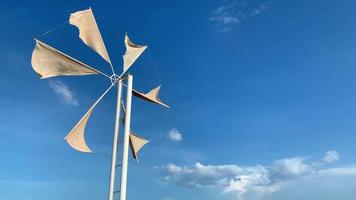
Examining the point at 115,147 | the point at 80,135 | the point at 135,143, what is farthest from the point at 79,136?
the point at 135,143

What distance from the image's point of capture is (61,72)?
22.8 meters

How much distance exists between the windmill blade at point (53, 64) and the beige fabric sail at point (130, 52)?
1.87m

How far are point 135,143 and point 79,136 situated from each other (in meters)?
4.20

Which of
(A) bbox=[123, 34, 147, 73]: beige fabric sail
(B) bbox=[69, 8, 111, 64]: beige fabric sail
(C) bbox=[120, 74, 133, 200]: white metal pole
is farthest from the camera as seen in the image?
(A) bbox=[123, 34, 147, 73]: beige fabric sail

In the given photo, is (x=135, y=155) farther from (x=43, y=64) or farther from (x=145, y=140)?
(x=43, y=64)

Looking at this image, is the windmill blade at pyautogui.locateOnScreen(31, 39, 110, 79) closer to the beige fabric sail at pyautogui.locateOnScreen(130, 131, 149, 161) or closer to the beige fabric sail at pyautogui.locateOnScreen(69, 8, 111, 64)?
the beige fabric sail at pyautogui.locateOnScreen(69, 8, 111, 64)

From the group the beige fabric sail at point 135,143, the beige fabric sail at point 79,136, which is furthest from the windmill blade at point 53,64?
the beige fabric sail at point 135,143

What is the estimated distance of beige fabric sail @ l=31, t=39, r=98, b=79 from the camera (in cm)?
2208

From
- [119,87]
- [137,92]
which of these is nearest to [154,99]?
[137,92]

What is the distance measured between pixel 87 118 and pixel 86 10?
620cm

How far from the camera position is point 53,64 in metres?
22.5

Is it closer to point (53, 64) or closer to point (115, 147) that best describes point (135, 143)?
point (115, 147)

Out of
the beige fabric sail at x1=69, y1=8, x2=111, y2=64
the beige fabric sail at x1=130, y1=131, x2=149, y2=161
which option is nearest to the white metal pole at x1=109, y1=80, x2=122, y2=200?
the beige fabric sail at x1=69, y1=8, x2=111, y2=64

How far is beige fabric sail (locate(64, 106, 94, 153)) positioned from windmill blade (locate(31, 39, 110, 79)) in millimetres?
2398
